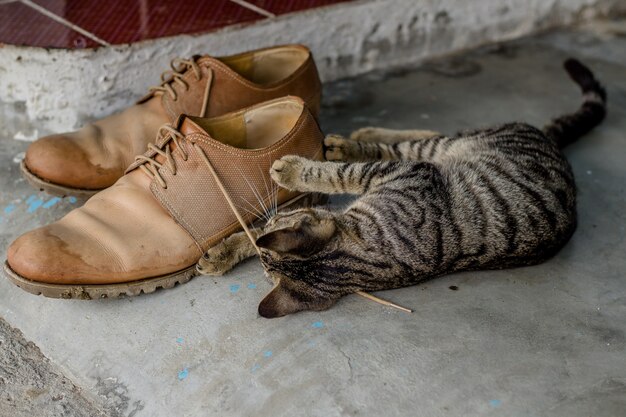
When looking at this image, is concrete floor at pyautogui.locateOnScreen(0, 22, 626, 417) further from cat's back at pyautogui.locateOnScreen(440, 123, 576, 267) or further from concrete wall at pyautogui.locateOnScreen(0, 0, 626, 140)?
concrete wall at pyautogui.locateOnScreen(0, 0, 626, 140)

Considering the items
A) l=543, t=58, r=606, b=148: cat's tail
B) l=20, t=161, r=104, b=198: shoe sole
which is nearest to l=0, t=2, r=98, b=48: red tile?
l=20, t=161, r=104, b=198: shoe sole

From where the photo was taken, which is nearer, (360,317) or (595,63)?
(360,317)

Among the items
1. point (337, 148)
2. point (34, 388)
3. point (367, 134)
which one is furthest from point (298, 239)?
point (367, 134)

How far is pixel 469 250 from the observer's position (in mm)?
2461

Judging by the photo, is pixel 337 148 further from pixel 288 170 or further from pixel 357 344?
pixel 357 344

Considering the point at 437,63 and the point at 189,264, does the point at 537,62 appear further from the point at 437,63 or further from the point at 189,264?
the point at 189,264

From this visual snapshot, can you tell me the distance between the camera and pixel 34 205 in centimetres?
285

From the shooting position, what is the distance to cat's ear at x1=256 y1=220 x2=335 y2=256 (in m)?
2.21

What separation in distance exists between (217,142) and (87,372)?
0.86 meters

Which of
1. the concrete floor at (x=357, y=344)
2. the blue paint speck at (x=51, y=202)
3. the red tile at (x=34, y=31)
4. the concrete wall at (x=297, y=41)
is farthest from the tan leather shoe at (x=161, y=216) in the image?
the red tile at (x=34, y=31)

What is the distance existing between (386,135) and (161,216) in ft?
4.04

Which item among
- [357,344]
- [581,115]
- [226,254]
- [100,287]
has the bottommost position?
[581,115]

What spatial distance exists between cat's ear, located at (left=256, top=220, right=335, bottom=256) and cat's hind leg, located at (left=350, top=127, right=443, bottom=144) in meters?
0.93

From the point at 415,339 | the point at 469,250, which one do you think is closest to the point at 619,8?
the point at 469,250
